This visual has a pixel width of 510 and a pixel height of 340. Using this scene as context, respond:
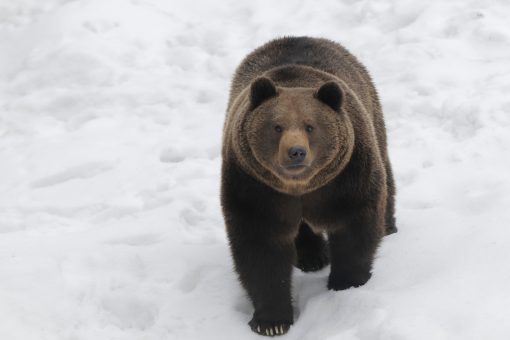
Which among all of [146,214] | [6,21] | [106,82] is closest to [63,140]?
[106,82]

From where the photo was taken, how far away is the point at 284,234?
4930 millimetres

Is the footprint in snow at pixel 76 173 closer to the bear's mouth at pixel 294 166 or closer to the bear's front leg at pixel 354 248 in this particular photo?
the bear's front leg at pixel 354 248

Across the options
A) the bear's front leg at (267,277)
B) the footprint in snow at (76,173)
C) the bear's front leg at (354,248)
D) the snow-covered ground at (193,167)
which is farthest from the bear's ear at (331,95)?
the footprint in snow at (76,173)

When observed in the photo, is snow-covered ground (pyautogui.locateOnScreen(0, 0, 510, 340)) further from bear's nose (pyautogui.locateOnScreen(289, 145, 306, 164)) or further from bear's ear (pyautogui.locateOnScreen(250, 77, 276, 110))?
bear's ear (pyautogui.locateOnScreen(250, 77, 276, 110))

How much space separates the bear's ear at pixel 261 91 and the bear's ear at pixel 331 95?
11.4 inches

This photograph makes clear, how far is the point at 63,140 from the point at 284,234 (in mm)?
4040

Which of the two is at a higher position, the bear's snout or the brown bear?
the bear's snout

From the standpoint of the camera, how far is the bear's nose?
425 centimetres

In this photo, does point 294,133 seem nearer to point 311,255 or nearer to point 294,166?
point 294,166

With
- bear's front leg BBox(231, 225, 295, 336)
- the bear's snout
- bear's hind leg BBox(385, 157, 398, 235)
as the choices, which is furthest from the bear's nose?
bear's hind leg BBox(385, 157, 398, 235)

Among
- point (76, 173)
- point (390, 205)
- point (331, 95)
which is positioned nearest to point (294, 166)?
point (331, 95)

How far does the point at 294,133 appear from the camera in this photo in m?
4.41

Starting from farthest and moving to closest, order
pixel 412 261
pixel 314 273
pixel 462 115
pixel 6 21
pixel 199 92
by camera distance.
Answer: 1. pixel 6 21
2. pixel 199 92
3. pixel 462 115
4. pixel 314 273
5. pixel 412 261

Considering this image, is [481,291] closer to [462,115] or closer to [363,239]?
[363,239]
